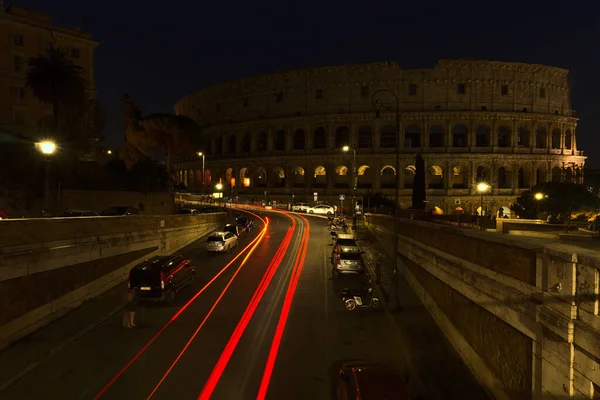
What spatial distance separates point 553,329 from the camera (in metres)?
8.48

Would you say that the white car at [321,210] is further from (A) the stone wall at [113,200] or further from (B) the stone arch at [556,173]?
(B) the stone arch at [556,173]

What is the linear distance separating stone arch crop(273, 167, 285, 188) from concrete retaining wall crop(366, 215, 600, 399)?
65.4m

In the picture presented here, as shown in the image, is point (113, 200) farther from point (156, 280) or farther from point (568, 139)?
point (568, 139)

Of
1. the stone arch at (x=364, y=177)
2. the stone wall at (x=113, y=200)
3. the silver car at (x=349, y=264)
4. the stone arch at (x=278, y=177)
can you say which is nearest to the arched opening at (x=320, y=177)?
the stone arch at (x=364, y=177)

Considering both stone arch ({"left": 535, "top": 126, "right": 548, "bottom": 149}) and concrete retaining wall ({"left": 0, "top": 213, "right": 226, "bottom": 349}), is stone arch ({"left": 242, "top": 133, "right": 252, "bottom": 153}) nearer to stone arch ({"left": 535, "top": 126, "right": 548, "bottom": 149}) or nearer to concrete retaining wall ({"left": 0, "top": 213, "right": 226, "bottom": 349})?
stone arch ({"left": 535, "top": 126, "right": 548, "bottom": 149})

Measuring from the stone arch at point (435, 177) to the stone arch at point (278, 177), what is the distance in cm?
2747

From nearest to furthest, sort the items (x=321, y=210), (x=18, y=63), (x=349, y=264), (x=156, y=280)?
(x=156, y=280) → (x=349, y=264) → (x=18, y=63) → (x=321, y=210)

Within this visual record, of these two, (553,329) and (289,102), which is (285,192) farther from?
(553,329)

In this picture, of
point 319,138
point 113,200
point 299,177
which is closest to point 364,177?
point 319,138

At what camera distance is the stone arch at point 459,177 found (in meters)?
71.7

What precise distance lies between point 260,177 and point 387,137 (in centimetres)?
2797

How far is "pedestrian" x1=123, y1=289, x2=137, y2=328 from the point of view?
16.8 meters

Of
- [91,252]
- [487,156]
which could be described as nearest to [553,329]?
[91,252]

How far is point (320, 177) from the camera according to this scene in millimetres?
80062
